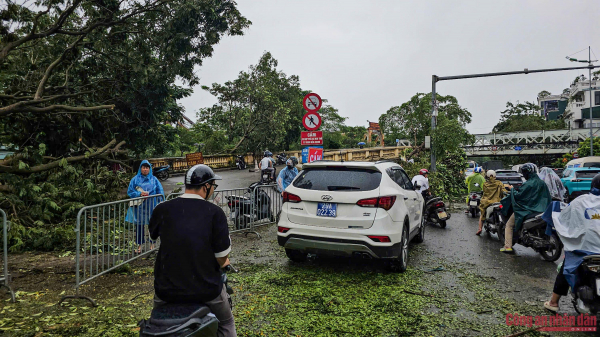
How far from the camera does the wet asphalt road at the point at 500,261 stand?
16.4ft

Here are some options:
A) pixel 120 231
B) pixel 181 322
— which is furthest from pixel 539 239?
pixel 120 231

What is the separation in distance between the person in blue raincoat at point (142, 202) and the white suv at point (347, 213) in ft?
7.70

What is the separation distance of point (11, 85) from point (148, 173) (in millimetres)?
6894

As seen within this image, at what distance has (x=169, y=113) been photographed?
1911 cm

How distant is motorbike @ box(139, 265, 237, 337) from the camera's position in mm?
2139

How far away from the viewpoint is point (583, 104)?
188 feet

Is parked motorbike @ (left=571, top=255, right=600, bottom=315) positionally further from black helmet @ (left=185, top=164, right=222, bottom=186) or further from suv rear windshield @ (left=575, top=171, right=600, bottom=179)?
suv rear windshield @ (left=575, top=171, right=600, bottom=179)

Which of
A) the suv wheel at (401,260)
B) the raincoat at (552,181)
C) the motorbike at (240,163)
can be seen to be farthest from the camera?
the motorbike at (240,163)

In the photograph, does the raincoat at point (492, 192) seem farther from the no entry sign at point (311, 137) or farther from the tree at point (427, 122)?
the tree at point (427, 122)

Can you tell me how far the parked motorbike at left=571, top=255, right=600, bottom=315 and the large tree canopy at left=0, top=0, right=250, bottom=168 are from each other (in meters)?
10.5

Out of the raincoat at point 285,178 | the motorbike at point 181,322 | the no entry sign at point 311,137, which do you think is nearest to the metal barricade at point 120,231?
the motorbike at point 181,322

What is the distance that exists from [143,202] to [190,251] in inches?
171

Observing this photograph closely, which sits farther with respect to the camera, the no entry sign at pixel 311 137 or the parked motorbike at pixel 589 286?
the no entry sign at pixel 311 137

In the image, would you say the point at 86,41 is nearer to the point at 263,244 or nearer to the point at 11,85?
the point at 11,85
